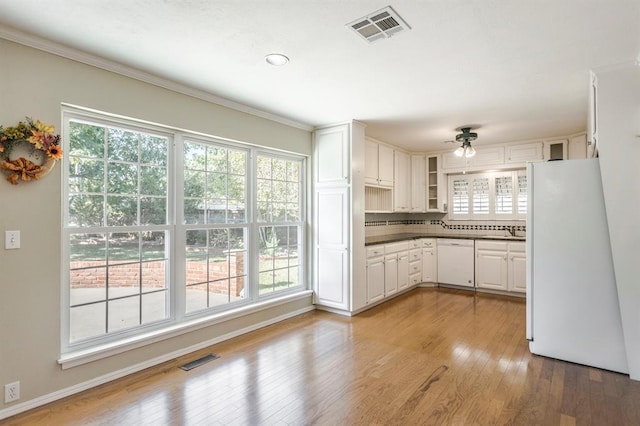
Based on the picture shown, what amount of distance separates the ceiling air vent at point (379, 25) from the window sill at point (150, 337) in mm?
2876

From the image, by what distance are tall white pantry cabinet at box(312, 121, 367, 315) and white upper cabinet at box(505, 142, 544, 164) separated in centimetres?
264

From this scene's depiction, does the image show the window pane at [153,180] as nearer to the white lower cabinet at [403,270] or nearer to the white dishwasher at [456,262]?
the white lower cabinet at [403,270]

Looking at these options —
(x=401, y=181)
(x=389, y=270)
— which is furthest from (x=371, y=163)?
(x=389, y=270)

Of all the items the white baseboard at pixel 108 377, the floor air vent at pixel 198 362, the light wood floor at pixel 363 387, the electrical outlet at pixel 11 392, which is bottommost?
the light wood floor at pixel 363 387

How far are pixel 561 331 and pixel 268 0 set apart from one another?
139 inches

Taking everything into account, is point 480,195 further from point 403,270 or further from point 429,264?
point 403,270

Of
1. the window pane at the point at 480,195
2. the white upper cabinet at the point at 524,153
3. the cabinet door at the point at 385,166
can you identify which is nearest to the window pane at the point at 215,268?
the cabinet door at the point at 385,166

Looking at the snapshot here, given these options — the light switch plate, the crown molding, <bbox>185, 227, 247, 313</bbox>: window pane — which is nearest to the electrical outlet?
the light switch plate

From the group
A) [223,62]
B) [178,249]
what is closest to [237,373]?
[178,249]

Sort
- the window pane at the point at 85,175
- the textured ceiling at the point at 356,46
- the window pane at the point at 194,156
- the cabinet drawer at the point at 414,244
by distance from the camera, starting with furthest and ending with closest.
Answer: the cabinet drawer at the point at 414,244
the window pane at the point at 194,156
the window pane at the point at 85,175
the textured ceiling at the point at 356,46

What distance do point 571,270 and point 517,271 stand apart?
2.36 meters

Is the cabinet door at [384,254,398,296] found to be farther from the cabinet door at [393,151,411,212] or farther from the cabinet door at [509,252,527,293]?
the cabinet door at [509,252,527,293]

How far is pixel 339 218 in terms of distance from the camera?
4445 mm

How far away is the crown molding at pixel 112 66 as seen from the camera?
7.33 ft
